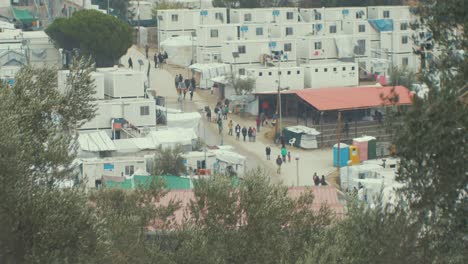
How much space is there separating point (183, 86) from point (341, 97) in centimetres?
452

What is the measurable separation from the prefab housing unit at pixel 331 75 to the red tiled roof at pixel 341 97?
827mm

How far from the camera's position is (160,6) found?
45.3 metres

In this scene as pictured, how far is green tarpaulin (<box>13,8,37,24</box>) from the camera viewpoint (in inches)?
1726

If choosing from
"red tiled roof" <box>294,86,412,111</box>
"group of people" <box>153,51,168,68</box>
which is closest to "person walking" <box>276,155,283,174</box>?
"red tiled roof" <box>294,86,412,111</box>

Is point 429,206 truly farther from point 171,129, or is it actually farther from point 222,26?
point 222,26

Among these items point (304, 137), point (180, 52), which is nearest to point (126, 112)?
point (304, 137)

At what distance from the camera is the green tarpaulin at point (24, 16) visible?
144 ft

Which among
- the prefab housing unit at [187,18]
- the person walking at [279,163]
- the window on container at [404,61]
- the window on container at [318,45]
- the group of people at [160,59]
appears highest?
the prefab housing unit at [187,18]

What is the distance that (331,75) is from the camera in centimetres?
3466

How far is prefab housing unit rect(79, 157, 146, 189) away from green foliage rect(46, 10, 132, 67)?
11913mm

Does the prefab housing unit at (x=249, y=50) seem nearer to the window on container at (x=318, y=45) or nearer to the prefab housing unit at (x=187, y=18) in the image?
the window on container at (x=318, y=45)

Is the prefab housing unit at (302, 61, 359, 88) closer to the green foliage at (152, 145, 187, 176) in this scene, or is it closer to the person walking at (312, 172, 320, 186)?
the person walking at (312, 172, 320, 186)

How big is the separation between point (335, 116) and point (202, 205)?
18.7 m

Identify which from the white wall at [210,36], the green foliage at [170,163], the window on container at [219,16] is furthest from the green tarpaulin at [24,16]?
the green foliage at [170,163]
